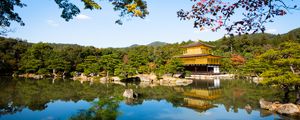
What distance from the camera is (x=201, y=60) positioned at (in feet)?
119

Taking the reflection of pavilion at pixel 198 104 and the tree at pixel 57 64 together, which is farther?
the tree at pixel 57 64

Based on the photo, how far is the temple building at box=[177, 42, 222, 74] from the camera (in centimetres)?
3587

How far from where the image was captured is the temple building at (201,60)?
118 feet

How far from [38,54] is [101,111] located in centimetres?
3474

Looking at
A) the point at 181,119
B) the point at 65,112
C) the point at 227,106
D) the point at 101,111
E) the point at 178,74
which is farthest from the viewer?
the point at 178,74

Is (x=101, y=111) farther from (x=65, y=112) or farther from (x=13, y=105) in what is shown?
(x=13, y=105)

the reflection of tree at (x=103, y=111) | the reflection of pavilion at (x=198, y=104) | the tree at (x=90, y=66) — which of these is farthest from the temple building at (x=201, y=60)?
the reflection of tree at (x=103, y=111)

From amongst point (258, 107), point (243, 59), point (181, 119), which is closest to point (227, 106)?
point (258, 107)

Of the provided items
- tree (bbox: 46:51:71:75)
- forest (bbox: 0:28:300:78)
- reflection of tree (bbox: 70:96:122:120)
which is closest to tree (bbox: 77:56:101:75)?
forest (bbox: 0:28:300:78)

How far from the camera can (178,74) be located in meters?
34.4

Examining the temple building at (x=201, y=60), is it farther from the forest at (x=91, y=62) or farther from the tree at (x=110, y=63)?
the tree at (x=110, y=63)

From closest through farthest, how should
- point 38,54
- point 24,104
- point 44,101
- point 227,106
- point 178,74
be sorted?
point 227,106, point 24,104, point 44,101, point 178,74, point 38,54

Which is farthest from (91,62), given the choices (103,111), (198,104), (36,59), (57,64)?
(103,111)

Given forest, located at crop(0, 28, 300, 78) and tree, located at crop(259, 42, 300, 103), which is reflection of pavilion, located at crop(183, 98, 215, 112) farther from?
forest, located at crop(0, 28, 300, 78)
